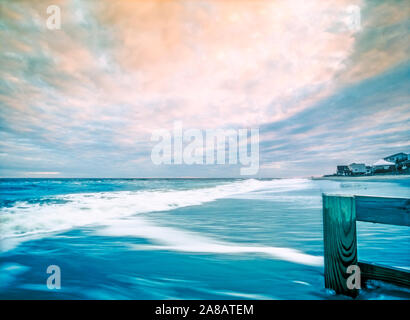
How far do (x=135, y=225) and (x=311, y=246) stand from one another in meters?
4.93

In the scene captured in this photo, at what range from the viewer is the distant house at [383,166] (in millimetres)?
53953

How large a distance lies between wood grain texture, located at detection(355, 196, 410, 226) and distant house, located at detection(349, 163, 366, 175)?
71715 mm

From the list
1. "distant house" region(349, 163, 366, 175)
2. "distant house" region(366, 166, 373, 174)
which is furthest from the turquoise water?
"distant house" region(349, 163, 366, 175)

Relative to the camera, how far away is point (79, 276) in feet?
10.4

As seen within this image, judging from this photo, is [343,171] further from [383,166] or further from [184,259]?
[184,259]

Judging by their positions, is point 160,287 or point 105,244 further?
point 105,244

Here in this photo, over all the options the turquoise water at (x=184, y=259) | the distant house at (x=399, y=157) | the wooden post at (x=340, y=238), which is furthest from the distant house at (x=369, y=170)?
the wooden post at (x=340, y=238)

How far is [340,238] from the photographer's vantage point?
2.13 meters

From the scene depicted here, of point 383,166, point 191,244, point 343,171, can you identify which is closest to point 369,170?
point 383,166

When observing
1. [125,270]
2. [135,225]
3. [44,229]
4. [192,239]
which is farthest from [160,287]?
[44,229]

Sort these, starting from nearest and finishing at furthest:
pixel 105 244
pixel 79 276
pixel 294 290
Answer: pixel 294 290
pixel 79 276
pixel 105 244

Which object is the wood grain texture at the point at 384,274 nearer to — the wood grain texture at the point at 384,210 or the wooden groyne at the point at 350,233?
the wooden groyne at the point at 350,233

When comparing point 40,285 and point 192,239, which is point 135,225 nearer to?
point 192,239

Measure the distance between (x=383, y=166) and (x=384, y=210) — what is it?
7094 centimetres
